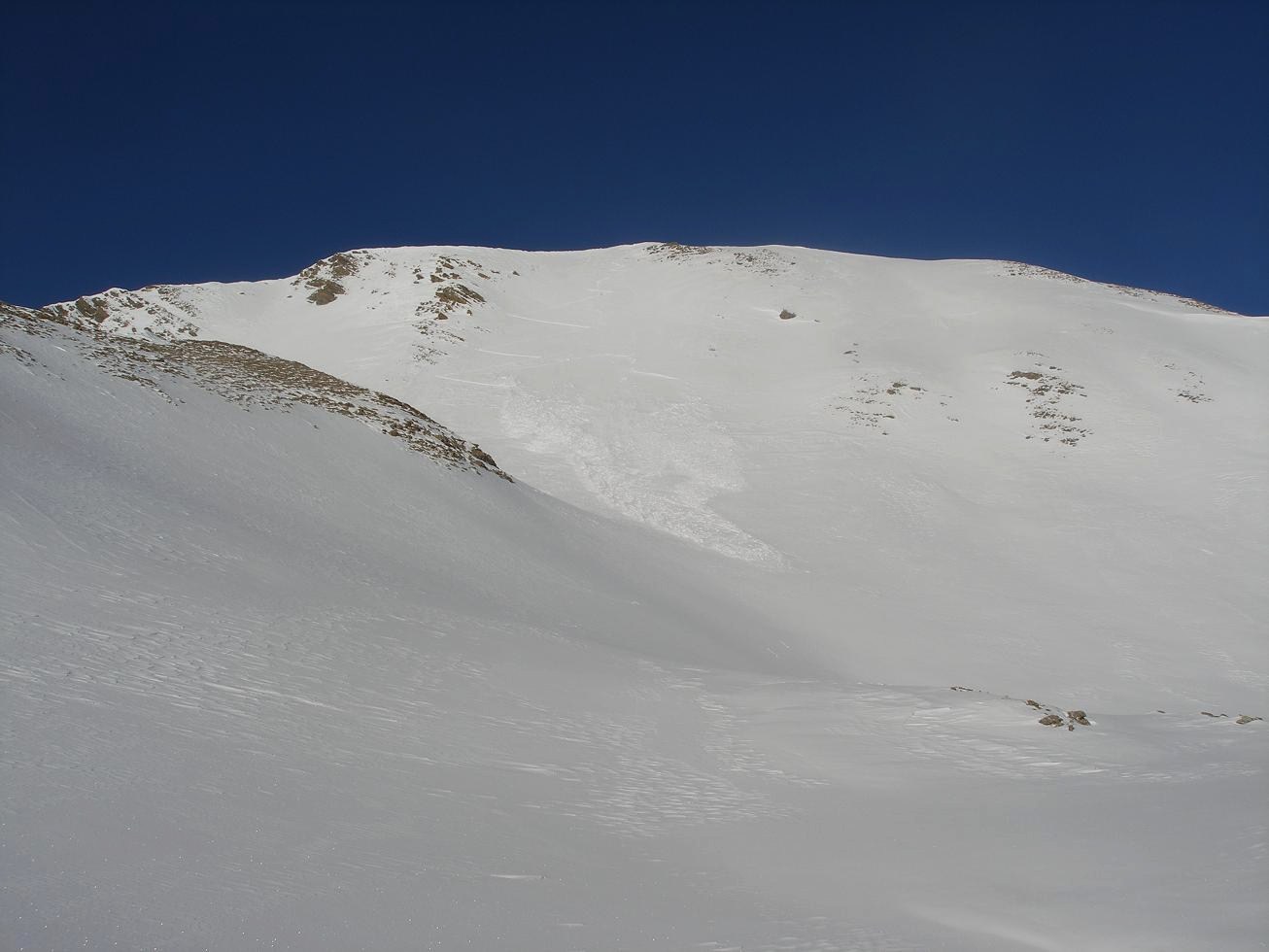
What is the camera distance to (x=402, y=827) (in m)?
6.63

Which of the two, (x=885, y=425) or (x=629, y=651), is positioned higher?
(x=885, y=425)

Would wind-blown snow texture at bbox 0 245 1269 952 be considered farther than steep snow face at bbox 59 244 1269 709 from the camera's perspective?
No

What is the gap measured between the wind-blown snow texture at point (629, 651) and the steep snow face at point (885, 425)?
0.28 m

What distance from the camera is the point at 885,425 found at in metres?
42.0

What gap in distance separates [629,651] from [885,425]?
2896 centimetres

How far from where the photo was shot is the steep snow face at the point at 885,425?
24.4 metres

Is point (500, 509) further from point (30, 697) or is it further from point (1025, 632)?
point (30, 697)

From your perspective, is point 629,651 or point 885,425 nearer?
point 629,651

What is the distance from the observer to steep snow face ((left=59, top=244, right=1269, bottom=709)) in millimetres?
24438

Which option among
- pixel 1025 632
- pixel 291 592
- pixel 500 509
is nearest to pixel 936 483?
pixel 1025 632

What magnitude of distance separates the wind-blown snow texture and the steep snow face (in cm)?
28

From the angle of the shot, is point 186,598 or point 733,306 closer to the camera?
point 186,598

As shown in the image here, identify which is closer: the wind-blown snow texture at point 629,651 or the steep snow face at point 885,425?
the wind-blown snow texture at point 629,651

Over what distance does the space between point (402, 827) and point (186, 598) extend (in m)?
7.03
